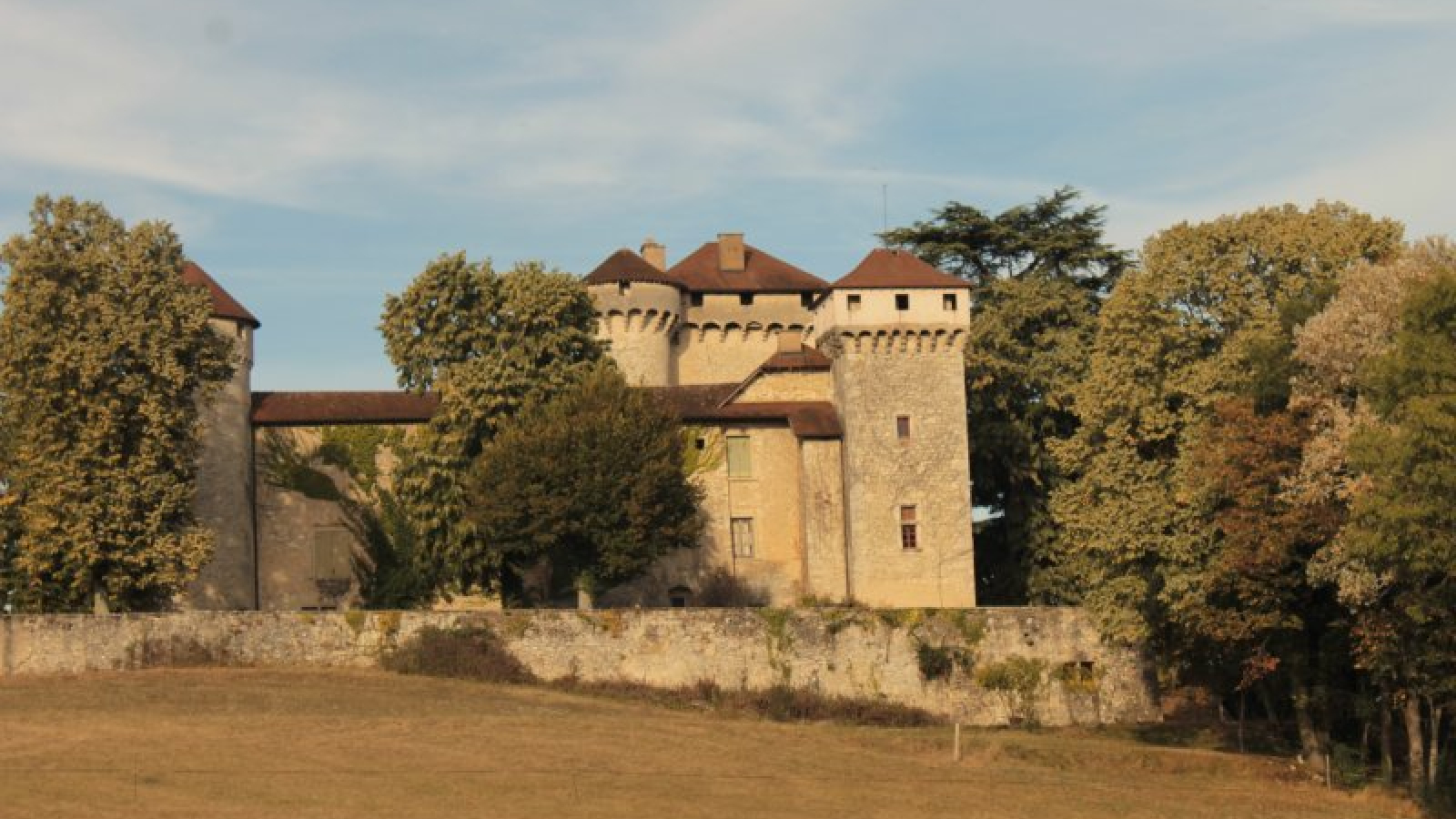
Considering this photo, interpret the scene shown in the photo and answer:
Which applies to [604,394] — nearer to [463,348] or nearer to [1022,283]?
[463,348]

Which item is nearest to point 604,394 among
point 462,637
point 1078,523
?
point 462,637

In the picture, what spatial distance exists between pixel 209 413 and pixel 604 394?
12.3 m

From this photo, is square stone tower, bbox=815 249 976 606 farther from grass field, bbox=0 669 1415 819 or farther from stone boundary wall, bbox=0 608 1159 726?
grass field, bbox=0 669 1415 819

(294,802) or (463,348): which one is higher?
(463,348)

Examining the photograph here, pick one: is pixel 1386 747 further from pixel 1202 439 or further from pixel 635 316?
pixel 635 316

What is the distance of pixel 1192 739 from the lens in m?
51.2

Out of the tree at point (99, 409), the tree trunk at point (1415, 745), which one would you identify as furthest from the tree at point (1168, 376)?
the tree at point (99, 409)

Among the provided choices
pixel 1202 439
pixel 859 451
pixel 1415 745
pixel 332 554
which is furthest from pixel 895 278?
pixel 1415 745

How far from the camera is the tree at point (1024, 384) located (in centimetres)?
6116

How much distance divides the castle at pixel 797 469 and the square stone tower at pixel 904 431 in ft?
0.14

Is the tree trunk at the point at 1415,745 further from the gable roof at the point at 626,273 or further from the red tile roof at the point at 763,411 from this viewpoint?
the gable roof at the point at 626,273

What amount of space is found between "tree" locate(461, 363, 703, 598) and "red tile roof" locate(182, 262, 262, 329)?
1080cm

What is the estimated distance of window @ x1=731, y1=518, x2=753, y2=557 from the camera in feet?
199

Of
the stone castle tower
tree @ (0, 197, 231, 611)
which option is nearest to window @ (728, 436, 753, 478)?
the stone castle tower
